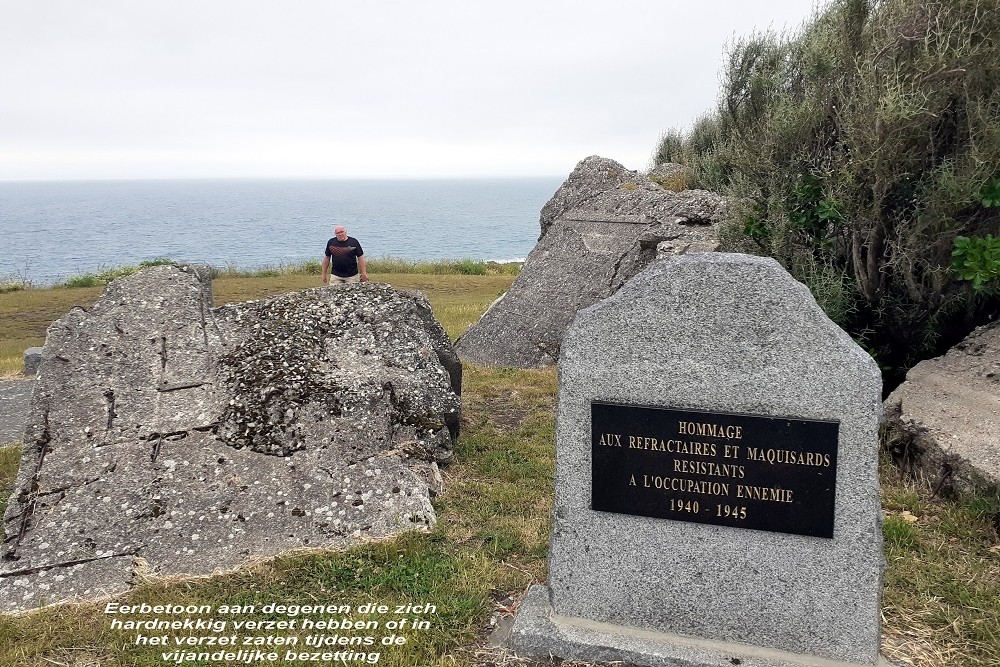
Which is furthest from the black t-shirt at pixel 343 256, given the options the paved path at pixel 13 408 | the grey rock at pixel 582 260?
the paved path at pixel 13 408

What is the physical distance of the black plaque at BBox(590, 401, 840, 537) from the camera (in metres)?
3.48

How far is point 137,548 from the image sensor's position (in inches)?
189

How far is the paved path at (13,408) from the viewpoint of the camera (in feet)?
26.1

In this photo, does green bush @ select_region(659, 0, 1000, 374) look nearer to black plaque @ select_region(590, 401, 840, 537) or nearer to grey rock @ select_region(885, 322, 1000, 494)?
grey rock @ select_region(885, 322, 1000, 494)

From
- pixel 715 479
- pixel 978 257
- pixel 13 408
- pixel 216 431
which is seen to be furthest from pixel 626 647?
pixel 13 408

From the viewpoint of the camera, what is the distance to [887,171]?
6.42 meters

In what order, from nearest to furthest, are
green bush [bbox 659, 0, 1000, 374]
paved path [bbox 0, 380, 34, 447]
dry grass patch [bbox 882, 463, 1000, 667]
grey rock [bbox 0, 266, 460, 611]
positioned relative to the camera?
dry grass patch [bbox 882, 463, 1000, 667]
grey rock [bbox 0, 266, 460, 611]
green bush [bbox 659, 0, 1000, 374]
paved path [bbox 0, 380, 34, 447]

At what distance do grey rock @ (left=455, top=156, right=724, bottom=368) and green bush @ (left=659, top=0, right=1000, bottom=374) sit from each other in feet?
8.12

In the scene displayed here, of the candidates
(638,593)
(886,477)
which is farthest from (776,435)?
(886,477)

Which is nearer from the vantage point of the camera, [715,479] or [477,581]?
[715,479]

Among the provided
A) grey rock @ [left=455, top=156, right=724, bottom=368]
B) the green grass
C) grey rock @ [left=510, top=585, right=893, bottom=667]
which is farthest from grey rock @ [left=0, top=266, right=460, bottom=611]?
grey rock @ [left=455, top=156, right=724, bottom=368]

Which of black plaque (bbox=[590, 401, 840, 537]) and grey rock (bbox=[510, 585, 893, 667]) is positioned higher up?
black plaque (bbox=[590, 401, 840, 537])

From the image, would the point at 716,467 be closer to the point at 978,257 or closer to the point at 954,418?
the point at 954,418

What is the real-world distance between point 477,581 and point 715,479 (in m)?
1.71
